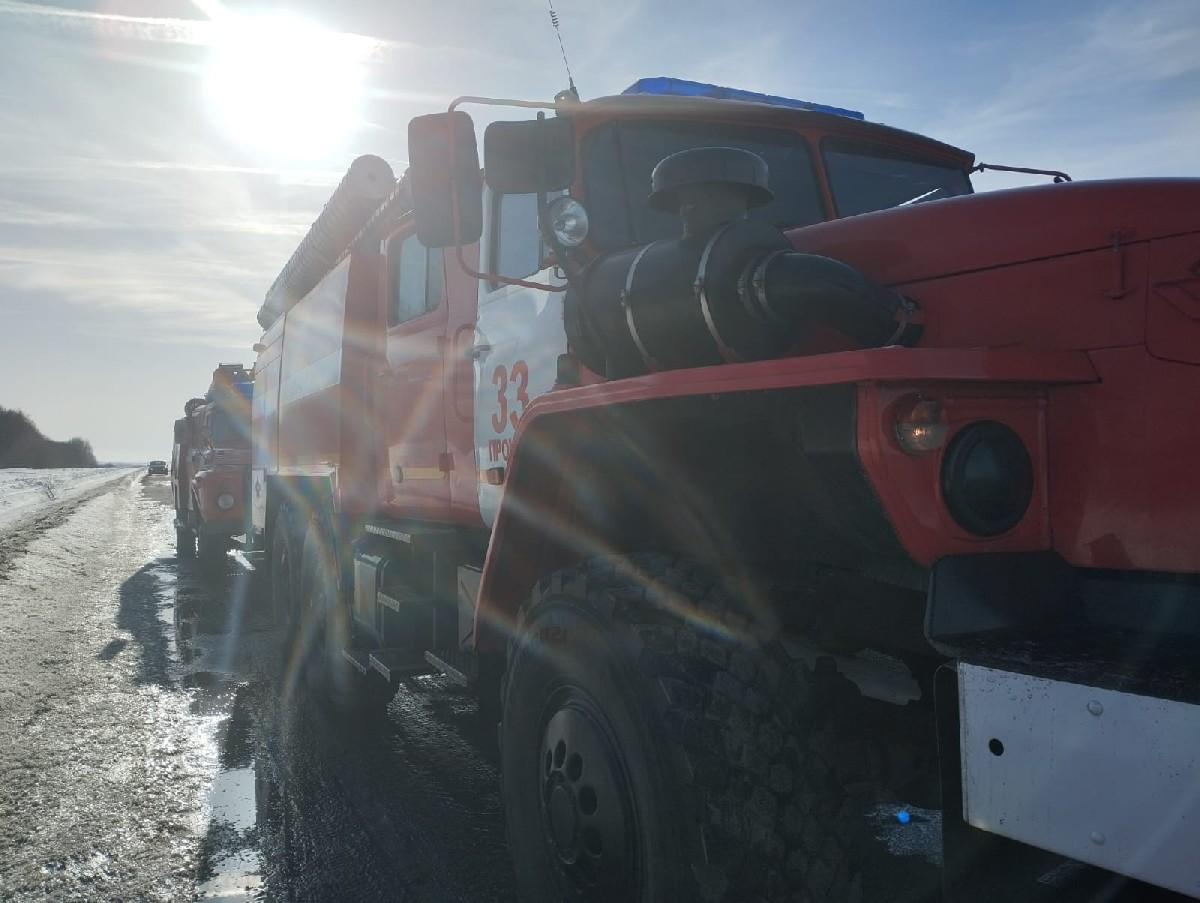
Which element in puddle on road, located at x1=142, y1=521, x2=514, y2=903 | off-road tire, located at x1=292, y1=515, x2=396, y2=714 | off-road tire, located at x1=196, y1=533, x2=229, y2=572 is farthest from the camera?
off-road tire, located at x1=196, y1=533, x2=229, y2=572

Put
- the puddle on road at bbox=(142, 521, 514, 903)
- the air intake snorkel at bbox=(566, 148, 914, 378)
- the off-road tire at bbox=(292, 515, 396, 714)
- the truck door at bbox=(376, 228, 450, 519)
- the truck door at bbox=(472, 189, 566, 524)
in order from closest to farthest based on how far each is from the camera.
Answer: the air intake snorkel at bbox=(566, 148, 914, 378), the truck door at bbox=(472, 189, 566, 524), the puddle on road at bbox=(142, 521, 514, 903), the truck door at bbox=(376, 228, 450, 519), the off-road tire at bbox=(292, 515, 396, 714)

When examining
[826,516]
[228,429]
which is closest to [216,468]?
[228,429]

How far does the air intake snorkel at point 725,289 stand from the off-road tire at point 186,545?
1291cm

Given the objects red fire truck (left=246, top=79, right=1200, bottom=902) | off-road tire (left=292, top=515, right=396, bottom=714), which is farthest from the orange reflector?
off-road tire (left=292, top=515, right=396, bottom=714)

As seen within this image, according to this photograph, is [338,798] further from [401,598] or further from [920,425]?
[920,425]

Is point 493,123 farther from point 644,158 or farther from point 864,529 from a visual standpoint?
point 864,529

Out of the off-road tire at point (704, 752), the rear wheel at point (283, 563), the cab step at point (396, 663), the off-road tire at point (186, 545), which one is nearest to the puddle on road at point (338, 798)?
the rear wheel at point (283, 563)

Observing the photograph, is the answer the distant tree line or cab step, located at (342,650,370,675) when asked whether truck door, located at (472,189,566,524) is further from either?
the distant tree line

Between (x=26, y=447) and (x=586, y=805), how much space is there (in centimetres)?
10506

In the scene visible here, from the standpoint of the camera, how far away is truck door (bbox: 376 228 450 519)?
14.1ft

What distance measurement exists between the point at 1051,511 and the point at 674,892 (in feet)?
3.59

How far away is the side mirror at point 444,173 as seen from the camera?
2.78 meters

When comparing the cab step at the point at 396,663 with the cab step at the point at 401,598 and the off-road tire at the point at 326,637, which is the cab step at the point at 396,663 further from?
the off-road tire at the point at 326,637

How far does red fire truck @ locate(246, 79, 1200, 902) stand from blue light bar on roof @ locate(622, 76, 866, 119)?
34 millimetres
